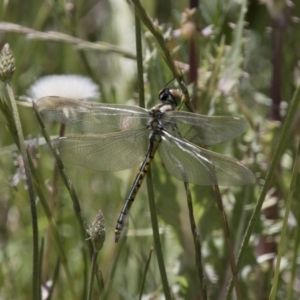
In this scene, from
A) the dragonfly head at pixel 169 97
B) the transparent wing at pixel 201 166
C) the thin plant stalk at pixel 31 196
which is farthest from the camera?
the dragonfly head at pixel 169 97

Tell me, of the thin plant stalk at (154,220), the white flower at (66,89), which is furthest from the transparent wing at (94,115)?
the thin plant stalk at (154,220)

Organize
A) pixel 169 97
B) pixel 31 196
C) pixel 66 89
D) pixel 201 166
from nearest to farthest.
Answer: pixel 31 196
pixel 201 166
pixel 169 97
pixel 66 89

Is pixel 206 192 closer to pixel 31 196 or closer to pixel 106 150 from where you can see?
pixel 106 150

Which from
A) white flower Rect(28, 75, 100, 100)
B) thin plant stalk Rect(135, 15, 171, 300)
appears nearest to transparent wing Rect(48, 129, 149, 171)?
white flower Rect(28, 75, 100, 100)

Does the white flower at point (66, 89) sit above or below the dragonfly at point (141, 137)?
above

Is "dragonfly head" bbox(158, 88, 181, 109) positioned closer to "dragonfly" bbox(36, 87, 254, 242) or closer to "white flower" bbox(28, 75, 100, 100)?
"dragonfly" bbox(36, 87, 254, 242)

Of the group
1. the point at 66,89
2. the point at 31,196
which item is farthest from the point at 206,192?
the point at 31,196

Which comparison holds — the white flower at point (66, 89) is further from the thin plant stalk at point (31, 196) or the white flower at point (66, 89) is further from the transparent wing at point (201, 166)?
the thin plant stalk at point (31, 196)
